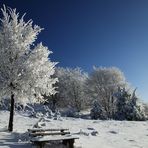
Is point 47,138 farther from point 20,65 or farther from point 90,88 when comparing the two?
point 90,88

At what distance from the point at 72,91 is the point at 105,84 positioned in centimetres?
1029

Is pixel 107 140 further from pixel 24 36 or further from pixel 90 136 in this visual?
pixel 24 36

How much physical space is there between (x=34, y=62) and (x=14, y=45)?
5.82 ft

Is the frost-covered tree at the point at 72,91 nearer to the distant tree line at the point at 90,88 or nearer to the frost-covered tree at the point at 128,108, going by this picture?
the distant tree line at the point at 90,88

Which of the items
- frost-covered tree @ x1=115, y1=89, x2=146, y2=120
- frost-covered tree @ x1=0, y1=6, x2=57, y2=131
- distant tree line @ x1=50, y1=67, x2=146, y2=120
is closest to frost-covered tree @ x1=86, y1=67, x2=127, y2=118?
distant tree line @ x1=50, y1=67, x2=146, y2=120

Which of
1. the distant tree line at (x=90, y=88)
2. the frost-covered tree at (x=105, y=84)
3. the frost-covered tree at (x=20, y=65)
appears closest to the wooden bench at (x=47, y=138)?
the frost-covered tree at (x=20, y=65)

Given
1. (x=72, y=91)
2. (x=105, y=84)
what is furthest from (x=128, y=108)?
(x=72, y=91)

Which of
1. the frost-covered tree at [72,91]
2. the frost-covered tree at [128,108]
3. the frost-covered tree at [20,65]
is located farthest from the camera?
the frost-covered tree at [72,91]

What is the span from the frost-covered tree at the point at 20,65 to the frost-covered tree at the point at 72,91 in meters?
51.8

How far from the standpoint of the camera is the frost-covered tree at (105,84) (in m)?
67.8

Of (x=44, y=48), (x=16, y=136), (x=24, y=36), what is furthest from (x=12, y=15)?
(x=16, y=136)

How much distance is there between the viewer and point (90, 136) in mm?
21312

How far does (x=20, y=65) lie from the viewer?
2072 centimetres

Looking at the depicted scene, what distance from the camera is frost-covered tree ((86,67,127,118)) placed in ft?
222
